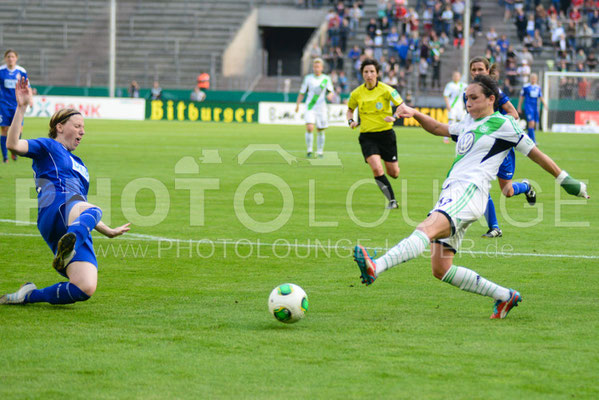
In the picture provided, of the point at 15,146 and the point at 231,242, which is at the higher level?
the point at 15,146

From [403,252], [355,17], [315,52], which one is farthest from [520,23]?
[403,252]

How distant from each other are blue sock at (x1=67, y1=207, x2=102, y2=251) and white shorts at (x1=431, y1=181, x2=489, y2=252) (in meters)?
2.49

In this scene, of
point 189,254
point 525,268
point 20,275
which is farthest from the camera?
point 189,254

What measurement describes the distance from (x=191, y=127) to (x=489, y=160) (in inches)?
1126

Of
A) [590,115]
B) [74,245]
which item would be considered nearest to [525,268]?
[74,245]

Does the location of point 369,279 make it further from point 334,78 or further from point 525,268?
point 334,78

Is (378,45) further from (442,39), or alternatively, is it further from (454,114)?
(454,114)

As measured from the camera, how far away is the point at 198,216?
12.2 metres

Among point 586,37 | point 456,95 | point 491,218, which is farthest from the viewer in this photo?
point 586,37

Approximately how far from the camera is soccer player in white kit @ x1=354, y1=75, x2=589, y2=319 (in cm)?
625

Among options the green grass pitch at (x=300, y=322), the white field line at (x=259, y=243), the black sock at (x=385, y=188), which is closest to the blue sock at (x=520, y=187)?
the green grass pitch at (x=300, y=322)

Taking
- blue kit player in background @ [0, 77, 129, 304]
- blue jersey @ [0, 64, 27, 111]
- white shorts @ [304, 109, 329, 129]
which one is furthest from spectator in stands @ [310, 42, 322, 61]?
blue kit player in background @ [0, 77, 129, 304]

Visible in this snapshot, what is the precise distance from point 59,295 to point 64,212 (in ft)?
→ 2.01

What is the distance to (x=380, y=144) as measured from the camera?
1396 centimetres
